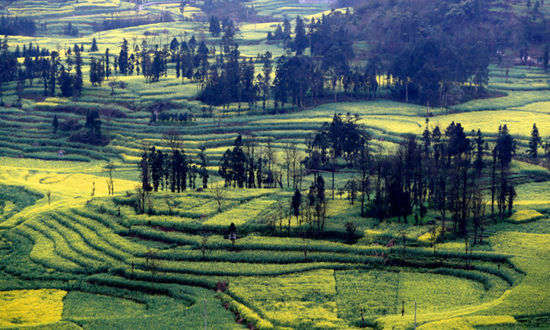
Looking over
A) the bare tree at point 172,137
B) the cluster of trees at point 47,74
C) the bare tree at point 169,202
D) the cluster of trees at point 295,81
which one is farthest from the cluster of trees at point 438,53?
the bare tree at point 169,202

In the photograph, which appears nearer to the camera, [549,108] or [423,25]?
[549,108]

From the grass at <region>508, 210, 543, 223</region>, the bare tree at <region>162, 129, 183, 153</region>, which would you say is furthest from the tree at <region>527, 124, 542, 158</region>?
the bare tree at <region>162, 129, 183, 153</region>

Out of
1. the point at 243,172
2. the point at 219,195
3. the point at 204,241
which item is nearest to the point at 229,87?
the point at 243,172

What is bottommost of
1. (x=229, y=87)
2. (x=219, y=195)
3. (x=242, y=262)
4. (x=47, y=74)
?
(x=242, y=262)

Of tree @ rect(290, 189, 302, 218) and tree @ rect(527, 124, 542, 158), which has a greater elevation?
tree @ rect(527, 124, 542, 158)

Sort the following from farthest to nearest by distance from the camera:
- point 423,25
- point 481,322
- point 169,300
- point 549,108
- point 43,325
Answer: point 423,25 → point 549,108 → point 169,300 → point 43,325 → point 481,322

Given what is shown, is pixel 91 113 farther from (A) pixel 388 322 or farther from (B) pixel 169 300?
(A) pixel 388 322

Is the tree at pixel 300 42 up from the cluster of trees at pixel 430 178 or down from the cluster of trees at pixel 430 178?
up

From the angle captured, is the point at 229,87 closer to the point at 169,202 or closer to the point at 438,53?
the point at 438,53

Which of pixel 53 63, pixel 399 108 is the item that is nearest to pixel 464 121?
pixel 399 108

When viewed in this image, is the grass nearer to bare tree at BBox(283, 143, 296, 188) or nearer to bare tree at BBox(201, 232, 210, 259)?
bare tree at BBox(283, 143, 296, 188)

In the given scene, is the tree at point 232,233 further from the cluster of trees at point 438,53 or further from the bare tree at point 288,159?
the cluster of trees at point 438,53
